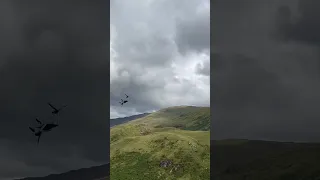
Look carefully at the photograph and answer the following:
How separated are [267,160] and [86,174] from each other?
15.3 ft

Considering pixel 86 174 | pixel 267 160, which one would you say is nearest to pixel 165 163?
pixel 86 174

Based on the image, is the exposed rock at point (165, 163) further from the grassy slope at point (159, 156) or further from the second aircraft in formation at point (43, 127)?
the second aircraft in formation at point (43, 127)

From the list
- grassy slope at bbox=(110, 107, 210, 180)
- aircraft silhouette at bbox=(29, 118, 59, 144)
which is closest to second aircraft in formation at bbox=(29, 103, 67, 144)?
aircraft silhouette at bbox=(29, 118, 59, 144)

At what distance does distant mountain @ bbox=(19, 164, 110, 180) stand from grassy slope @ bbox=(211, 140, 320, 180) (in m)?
3.10

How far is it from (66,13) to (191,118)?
59.3 metres

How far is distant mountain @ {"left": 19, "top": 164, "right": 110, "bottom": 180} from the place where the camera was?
10570 mm

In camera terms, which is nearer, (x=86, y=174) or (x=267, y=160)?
(x=267, y=160)

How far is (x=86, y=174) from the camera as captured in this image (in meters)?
11.4

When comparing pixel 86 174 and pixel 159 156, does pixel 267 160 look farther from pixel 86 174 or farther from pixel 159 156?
pixel 159 156

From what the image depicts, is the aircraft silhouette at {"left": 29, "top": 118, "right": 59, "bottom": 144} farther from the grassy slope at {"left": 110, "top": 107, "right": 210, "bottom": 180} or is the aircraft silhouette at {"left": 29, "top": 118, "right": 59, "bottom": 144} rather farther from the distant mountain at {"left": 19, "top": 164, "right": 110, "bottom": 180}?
the grassy slope at {"left": 110, "top": 107, "right": 210, "bottom": 180}

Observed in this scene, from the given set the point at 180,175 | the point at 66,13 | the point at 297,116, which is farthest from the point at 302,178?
the point at 180,175

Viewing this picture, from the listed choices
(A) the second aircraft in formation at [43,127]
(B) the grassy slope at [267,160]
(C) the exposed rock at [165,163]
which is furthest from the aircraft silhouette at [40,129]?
(C) the exposed rock at [165,163]

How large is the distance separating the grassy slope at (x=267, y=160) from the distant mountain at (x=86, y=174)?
310 centimetres

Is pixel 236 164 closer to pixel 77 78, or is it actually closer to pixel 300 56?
pixel 300 56
